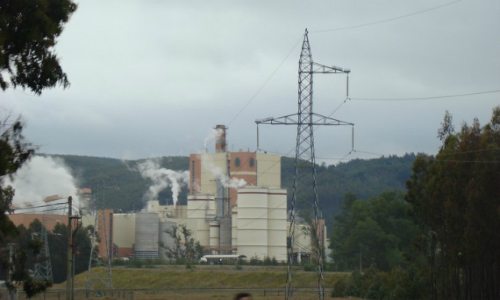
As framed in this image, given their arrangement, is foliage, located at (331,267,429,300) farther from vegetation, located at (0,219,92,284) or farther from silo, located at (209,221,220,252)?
silo, located at (209,221,220,252)

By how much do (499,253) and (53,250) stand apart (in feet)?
250

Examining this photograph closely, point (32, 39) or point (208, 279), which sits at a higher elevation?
point (32, 39)

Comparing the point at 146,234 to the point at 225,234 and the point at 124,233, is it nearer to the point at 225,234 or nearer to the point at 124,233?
the point at 124,233

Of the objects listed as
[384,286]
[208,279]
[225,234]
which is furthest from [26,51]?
[225,234]

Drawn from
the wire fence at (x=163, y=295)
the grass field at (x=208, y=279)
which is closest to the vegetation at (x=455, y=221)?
the wire fence at (x=163, y=295)

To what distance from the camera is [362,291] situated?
8044cm

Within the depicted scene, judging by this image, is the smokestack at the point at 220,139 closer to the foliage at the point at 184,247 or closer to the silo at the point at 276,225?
the foliage at the point at 184,247

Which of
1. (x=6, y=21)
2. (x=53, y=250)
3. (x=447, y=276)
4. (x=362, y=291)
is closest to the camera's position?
(x=6, y=21)

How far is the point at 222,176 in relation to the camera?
155250mm

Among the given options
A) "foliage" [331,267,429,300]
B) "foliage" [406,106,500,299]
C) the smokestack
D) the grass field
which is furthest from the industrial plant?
"foliage" [406,106,500,299]

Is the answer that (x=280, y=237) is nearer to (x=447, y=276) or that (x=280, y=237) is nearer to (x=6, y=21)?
(x=447, y=276)

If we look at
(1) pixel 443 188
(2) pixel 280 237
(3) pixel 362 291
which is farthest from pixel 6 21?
(2) pixel 280 237

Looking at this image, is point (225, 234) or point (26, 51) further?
point (225, 234)

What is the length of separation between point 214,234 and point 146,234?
11730 millimetres
